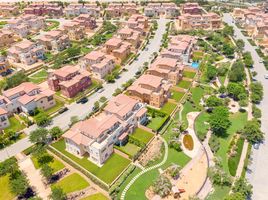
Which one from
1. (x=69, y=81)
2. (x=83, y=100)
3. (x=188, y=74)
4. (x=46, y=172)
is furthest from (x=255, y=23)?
(x=46, y=172)

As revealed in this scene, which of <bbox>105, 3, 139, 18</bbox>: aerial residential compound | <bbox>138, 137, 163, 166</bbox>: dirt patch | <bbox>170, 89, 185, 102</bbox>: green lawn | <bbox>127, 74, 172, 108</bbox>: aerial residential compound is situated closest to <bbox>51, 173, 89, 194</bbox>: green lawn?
<bbox>138, 137, 163, 166</bbox>: dirt patch

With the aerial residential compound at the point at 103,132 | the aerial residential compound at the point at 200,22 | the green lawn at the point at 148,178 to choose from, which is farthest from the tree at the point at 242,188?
the aerial residential compound at the point at 200,22

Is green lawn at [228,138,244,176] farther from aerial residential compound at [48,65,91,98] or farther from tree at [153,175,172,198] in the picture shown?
aerial residential compound at [48,65,91,98]

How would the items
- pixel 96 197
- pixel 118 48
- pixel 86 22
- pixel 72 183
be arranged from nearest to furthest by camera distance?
pixel 96 197, pixel 72 183, pixel 118 48, pixel 86 22

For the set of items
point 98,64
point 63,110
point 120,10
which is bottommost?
point 63,110

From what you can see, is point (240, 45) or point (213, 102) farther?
point (240, 45)

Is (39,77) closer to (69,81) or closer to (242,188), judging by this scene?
(69,81)

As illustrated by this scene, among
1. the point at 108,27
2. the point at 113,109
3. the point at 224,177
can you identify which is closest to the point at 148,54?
the point at 108,27
